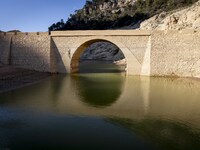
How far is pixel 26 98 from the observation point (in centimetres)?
1719

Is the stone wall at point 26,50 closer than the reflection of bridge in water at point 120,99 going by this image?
No

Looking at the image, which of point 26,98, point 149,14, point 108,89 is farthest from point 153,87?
point 149,14

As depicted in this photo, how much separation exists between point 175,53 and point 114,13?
44145mm

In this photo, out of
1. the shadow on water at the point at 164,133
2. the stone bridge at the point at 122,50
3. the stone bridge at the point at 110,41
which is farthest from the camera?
the stone bridge at the point at 110,41

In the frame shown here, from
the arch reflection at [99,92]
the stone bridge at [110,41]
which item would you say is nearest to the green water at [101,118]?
the arch reflection at [99,92]

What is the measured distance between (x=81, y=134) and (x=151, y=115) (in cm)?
410

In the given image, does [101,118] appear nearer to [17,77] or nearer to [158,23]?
[17,77]

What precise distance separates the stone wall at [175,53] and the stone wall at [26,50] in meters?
11.3

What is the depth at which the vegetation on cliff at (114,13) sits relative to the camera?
5680 cm

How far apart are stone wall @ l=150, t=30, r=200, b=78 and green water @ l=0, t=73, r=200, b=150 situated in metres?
4.32

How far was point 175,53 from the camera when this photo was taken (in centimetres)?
2572

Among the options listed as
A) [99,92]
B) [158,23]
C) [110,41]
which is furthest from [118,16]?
[99,92]

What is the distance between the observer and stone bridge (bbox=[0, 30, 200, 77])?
25375mm

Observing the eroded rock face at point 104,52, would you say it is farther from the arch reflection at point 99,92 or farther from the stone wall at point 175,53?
the arch reflection at point 99,92
